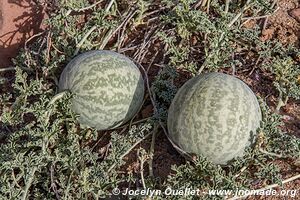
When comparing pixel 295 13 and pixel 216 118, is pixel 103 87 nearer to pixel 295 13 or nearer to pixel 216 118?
pixel 216 118

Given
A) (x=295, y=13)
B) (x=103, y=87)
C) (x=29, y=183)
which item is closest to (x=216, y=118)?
(x=103, y=87)

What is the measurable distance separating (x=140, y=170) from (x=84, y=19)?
4.62ft

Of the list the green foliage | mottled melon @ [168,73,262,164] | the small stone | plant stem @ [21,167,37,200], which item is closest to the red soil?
the green foliage

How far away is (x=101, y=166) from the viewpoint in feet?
9.55

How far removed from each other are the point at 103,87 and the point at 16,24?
1.22 meters

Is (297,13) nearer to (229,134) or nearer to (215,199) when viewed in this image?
(229,134)

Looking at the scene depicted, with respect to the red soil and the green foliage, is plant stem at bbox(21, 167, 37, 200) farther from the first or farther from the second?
the red soil

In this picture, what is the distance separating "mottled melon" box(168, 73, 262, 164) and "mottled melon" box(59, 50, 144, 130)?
1.06 feet

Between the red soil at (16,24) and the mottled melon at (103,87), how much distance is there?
0.87m

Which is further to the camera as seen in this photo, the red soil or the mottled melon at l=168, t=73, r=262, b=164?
the red soil

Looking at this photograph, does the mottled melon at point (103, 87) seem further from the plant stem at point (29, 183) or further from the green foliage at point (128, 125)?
the plant stem at point (29, 183)

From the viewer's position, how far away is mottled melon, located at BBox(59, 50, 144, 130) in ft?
9.90

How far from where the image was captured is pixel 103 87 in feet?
9.86

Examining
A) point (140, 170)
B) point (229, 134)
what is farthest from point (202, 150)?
point (140, 170)
